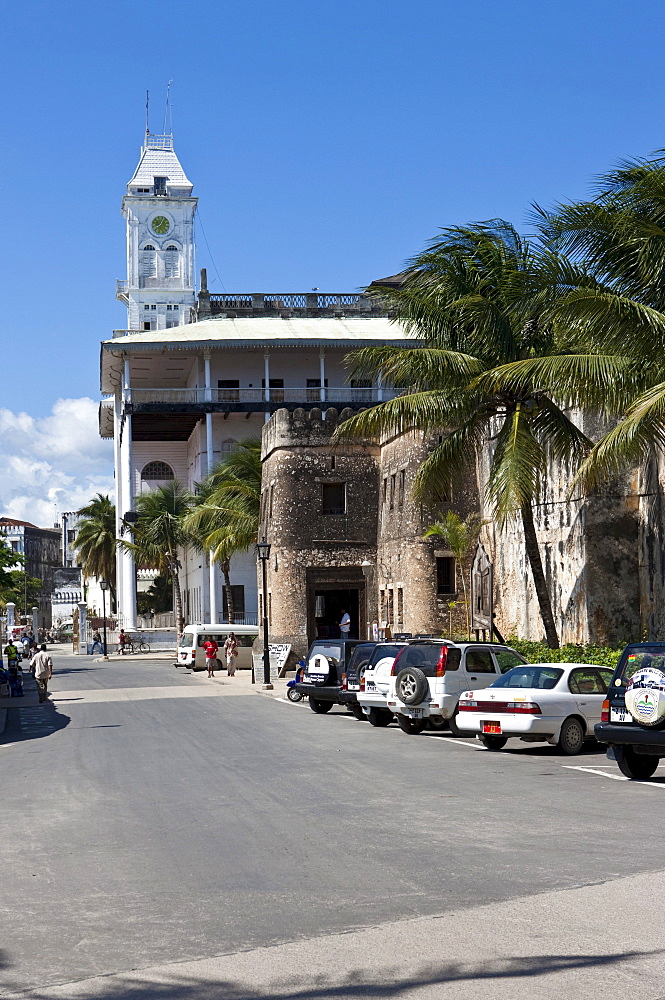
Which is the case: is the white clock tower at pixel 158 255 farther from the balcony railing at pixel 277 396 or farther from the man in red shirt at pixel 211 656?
the man in red shirt at pixel 211 656

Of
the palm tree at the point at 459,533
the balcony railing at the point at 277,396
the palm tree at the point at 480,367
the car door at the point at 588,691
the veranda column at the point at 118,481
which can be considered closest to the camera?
the car door at the point at 588,691

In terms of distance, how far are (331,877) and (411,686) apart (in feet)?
39.6

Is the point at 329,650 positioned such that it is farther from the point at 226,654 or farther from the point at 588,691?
the point at 226,654

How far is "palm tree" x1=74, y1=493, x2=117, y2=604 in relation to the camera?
299 feet

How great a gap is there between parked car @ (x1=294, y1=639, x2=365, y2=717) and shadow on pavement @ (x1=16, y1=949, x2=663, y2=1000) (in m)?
18.5

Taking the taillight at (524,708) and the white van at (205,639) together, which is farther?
the white van at (205,639)

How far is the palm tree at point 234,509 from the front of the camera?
52.3 m

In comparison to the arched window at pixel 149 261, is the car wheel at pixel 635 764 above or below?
below

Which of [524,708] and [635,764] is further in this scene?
[524,708]

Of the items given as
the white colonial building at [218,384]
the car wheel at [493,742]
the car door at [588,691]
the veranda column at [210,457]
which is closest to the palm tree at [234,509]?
the veranda column at [210,457]

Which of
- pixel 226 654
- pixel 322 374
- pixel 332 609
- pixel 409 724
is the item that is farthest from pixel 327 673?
pixel 322 374

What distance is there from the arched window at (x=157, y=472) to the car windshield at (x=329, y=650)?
54.8m

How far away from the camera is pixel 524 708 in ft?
55.1

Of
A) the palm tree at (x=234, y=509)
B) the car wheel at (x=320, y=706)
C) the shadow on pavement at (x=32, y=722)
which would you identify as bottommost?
the shadow on pavement at (x=32, y=722)
